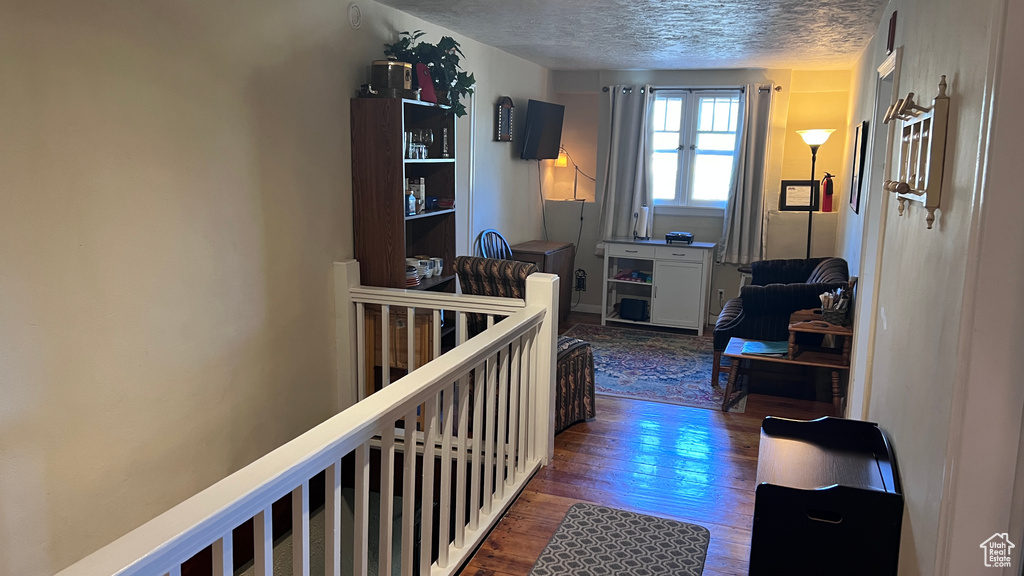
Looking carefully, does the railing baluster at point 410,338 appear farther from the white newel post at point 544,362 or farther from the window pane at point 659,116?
the window pane at point 659,116

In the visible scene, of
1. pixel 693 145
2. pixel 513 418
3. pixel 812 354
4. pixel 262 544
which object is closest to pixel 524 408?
pixel 513 418

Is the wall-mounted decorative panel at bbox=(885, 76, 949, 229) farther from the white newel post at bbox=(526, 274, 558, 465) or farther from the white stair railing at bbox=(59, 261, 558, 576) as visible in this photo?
the white newel post at bbox=(526, 274, 558, 465)

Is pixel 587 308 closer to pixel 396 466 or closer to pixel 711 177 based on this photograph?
pixel 711 177

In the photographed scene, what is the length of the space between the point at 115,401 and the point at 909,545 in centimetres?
229

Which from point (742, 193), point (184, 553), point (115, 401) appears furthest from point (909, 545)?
point (742, 193)

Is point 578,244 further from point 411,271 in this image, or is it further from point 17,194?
point 17,194

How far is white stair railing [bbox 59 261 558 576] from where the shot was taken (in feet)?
3.94

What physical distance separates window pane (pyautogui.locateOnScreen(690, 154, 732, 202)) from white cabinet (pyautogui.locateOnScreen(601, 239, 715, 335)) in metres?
0.47

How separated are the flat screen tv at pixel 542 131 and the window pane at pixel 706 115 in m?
1.26

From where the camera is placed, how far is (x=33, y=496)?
2107 millimetres

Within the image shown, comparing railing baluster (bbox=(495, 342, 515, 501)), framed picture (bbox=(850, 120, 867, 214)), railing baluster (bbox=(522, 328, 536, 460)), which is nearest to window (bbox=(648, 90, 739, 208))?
framed picture (bbox=(850, 120, 867, 214))

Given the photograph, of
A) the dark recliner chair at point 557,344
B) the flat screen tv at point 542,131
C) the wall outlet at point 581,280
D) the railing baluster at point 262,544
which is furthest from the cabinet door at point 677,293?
the railing baluster at point 262,544

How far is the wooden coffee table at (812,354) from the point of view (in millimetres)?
3978

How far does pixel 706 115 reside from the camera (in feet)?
21.9
